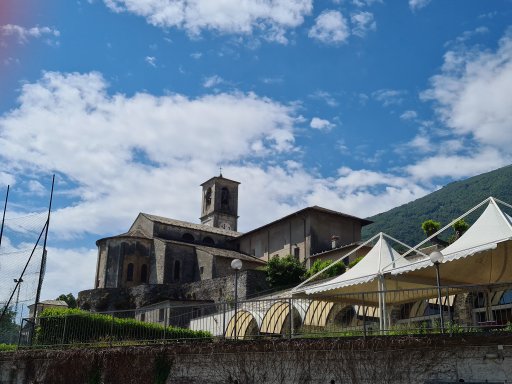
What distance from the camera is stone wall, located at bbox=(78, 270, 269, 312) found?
4369cm

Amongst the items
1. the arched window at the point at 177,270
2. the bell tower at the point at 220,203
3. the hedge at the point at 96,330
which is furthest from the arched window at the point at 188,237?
the hedge at the point at 96,330

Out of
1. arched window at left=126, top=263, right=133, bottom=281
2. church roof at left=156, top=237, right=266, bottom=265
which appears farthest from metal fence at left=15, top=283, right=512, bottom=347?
arched window at left=126, top=263, right=133, bottom=281

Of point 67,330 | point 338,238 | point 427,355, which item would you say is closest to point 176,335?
point 67,330

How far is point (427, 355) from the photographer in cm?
1046

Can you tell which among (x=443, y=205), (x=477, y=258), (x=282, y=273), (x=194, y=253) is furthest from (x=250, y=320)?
(x=443, y=205)

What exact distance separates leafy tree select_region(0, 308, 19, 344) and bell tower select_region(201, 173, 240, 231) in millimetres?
51651

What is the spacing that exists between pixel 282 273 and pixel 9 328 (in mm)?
26094

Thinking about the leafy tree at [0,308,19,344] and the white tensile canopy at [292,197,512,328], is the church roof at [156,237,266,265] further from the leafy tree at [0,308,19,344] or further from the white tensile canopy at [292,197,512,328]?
the white tensile canopy at [292,197,512,328]

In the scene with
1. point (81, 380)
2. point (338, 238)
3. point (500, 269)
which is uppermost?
point (338, 238)

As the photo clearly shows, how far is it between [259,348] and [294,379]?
1.03 m

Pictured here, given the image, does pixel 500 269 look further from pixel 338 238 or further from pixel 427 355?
pixel 338 238

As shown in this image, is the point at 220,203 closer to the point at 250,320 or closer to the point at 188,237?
the point at 188,237

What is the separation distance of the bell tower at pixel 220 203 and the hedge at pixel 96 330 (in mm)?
55323

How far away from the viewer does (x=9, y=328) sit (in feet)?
70.5
